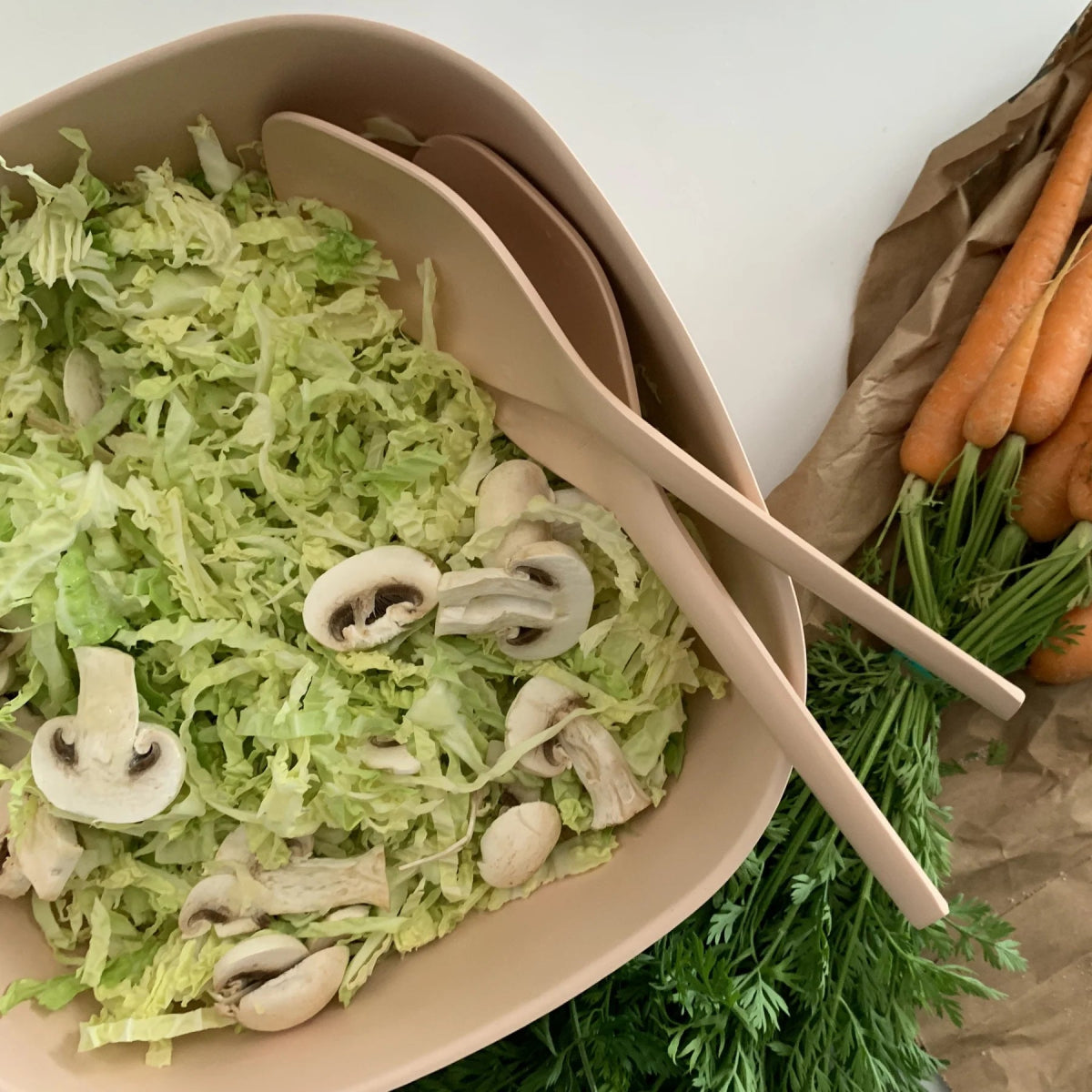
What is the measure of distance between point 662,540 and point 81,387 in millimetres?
556

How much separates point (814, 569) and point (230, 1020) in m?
0.65

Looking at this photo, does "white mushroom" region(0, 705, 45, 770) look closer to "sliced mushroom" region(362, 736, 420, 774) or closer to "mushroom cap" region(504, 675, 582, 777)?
"sliced mushroom" region(362, 736, 420, 774)

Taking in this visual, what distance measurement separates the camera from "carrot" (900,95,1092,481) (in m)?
0.97

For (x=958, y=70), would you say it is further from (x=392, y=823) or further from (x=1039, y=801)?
(x=392, y=823)

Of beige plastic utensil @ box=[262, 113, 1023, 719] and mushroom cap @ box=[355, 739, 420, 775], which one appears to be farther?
mushroom cap @ box=[355, 739, 420, 775]

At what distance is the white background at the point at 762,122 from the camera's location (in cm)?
94

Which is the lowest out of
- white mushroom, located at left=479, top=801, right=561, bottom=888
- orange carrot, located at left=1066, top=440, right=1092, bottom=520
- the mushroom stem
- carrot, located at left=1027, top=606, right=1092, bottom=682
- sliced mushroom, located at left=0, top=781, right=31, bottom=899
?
sliced mushroom, located at left=0, top=781, right=31, bottom=899

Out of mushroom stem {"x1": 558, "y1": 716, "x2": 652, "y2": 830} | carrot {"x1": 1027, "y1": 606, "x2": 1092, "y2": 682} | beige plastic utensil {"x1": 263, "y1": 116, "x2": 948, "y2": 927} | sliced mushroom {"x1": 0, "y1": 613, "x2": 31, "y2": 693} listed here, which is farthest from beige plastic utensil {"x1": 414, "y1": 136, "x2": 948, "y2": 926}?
sliced mushroom {"x1": 0, "y1": 613, "x2": 31, "y2": 693}

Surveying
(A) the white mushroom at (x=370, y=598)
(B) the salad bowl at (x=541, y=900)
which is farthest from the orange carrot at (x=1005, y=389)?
(A) the white mushroom at (x=370, y=598)

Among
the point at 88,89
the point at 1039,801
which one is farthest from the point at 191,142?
the point at 1039,801

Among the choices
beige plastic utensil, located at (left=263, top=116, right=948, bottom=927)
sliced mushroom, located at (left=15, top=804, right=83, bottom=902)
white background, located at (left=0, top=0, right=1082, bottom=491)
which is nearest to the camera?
beige plastic utensil, located at (left=263, top=116, right=948, bottom=927)

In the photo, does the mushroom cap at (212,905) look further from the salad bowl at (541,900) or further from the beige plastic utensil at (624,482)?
the beige plastic utensil at (624,482)

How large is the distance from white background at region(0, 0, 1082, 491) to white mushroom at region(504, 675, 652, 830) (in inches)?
16.6

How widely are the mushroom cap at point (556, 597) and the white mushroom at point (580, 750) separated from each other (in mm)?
35
